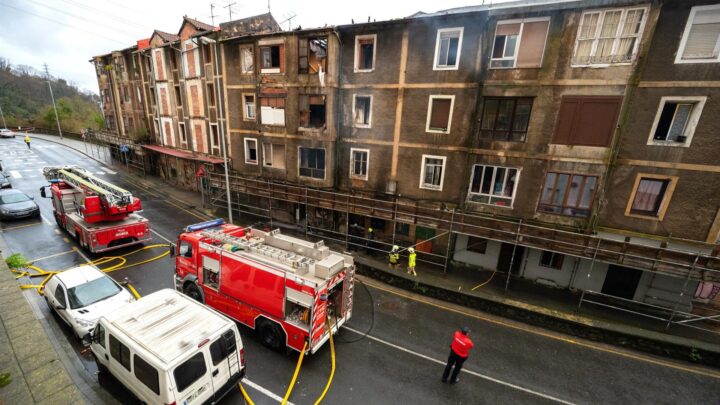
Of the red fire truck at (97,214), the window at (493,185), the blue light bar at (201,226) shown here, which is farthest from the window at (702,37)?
the red fire truck at (97,214)

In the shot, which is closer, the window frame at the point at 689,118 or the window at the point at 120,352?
the window at the point at 120,352

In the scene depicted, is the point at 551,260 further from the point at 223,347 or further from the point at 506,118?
the point at 223,347

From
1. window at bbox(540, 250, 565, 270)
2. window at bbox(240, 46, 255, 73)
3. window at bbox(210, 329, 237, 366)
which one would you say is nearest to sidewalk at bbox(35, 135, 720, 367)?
window at bbox(540, 250, 565, 270)

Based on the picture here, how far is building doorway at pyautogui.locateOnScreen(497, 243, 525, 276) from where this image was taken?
50.2 ft

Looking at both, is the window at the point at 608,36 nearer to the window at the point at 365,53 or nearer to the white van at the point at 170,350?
the window at the point at 365,53

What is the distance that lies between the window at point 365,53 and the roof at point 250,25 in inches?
359

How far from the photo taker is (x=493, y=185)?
596 inches

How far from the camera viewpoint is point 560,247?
12.5 metres

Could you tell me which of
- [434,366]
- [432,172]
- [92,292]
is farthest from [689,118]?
[92,292]

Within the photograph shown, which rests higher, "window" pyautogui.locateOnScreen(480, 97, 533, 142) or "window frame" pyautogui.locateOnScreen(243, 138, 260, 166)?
"window" pyautogui.locateOnScreen(480, 97, 533, 142)

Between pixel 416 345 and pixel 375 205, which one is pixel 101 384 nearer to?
pixel 416 345

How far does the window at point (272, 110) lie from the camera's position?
19.5 meters

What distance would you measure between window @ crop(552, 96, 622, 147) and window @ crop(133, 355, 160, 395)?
55.1 feet

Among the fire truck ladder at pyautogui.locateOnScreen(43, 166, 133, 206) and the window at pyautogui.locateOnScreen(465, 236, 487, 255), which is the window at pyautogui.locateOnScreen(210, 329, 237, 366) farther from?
the window at pyautogui.locateOnScreen(465, 236, 487, 255)
